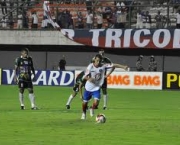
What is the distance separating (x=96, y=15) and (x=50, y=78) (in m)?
6.51

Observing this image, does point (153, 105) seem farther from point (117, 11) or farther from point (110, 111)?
point (117, 11)

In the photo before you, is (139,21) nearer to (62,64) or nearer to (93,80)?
(62,64)

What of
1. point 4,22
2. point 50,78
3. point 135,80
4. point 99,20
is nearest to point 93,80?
point 135,80

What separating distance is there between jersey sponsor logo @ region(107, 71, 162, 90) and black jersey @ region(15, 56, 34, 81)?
16551mm

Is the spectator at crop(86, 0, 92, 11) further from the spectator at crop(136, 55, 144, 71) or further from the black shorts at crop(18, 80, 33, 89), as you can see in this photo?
the black shorts at crop(18, 80, 33, 89)

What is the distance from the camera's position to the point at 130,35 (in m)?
45.3

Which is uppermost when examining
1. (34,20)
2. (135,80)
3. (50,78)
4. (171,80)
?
(34,20)

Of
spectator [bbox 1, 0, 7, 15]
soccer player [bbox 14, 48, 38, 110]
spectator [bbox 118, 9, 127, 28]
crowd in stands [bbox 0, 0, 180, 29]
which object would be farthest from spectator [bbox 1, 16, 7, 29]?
soccer player [bbox 14, 48, 38, 110]

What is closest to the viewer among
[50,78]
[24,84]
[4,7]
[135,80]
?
[24,84]

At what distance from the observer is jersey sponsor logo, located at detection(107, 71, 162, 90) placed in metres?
40.3

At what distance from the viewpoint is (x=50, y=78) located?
42.8m

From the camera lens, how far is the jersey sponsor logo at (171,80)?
130 feet

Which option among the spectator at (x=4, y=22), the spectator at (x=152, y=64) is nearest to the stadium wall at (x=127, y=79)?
the spectator at (x=152, y=64)

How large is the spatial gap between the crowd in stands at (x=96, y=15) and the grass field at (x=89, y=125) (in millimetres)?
17717
